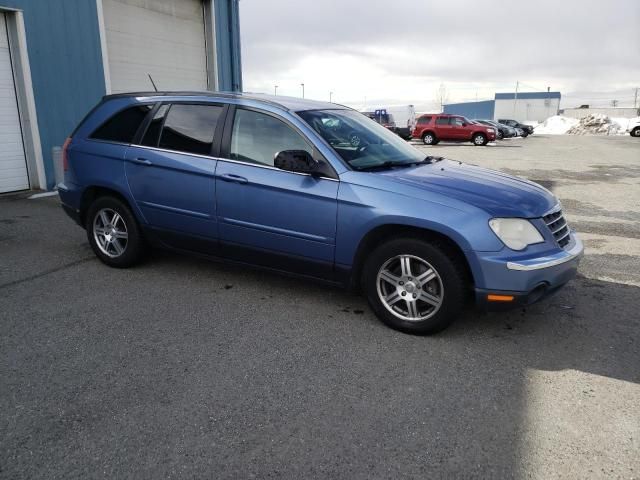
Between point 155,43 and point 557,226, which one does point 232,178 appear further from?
point 155,43

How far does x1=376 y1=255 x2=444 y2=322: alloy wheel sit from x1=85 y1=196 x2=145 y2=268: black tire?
2.48 meters

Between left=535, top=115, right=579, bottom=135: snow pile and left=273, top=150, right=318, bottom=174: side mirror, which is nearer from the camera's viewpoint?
left=273, top=150, right=318, bottom=174: side mirror

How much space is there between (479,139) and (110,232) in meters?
26.4

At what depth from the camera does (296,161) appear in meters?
3.75

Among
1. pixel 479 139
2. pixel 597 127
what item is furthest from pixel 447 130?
pixel 597 127

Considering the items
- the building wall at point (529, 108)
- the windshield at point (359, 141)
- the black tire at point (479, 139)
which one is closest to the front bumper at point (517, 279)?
the windshield at point (359, 141)

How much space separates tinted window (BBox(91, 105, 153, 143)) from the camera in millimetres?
4773

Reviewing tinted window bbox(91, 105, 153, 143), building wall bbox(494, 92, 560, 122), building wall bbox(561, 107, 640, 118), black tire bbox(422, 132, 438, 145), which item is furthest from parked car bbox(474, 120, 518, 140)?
building wall bbox(494, 92, 560, 122)

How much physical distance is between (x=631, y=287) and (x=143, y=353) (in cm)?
434

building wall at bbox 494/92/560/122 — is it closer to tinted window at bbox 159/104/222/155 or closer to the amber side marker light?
tinted window at bbox 159/104/222/155

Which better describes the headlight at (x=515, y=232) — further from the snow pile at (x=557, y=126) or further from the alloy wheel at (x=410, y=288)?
the snow pile at (x=557, y=126)

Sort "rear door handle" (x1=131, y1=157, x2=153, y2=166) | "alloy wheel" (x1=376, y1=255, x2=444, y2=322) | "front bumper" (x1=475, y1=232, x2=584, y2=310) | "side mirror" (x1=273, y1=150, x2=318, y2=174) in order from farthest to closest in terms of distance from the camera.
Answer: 1. "rear door handle" (x1=131, y1=157, x2=153, y2=166)
2. "side mirror" (x1=273, y1=150, x2=318, y2=174)
3. "alloy wheel" (x1=376, y1=255, x2=444, y2=322)
4. "front bumper" (x1=475, y1=232, x2=584, y2=310)

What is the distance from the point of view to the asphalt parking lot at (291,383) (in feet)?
7.92

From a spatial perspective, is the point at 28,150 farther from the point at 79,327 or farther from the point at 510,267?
the point at 510,267
